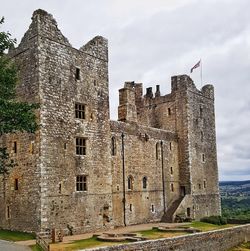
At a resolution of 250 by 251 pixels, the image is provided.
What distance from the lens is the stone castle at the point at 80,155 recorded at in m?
34.1

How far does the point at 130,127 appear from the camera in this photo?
4484 centimetres

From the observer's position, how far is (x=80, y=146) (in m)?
37.2

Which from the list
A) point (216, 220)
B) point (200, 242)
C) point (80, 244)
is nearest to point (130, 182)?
point (216, 220)

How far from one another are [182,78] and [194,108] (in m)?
3.85

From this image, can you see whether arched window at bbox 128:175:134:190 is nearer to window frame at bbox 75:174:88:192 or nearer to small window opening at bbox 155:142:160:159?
small window opening at bbox 155:142:160:159

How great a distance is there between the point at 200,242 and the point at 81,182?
10.4 meters

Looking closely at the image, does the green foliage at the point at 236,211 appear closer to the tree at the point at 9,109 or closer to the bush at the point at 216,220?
the bush at the point at 216,220

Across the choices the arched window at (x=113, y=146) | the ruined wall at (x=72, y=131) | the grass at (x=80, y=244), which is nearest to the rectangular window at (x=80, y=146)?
the ruined wall at (x=72, y=131)

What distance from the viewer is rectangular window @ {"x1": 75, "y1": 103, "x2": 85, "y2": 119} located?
122 ft

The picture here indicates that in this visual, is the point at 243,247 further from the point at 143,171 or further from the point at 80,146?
the point at 80,146

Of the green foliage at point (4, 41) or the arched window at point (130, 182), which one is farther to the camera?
the arched window at point (130, 182)

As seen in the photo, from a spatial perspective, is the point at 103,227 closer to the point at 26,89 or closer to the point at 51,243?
the point at 51,243

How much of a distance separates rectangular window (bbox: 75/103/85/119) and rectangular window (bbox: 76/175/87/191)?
484 cm

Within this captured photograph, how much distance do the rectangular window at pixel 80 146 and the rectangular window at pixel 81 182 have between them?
1929mm
